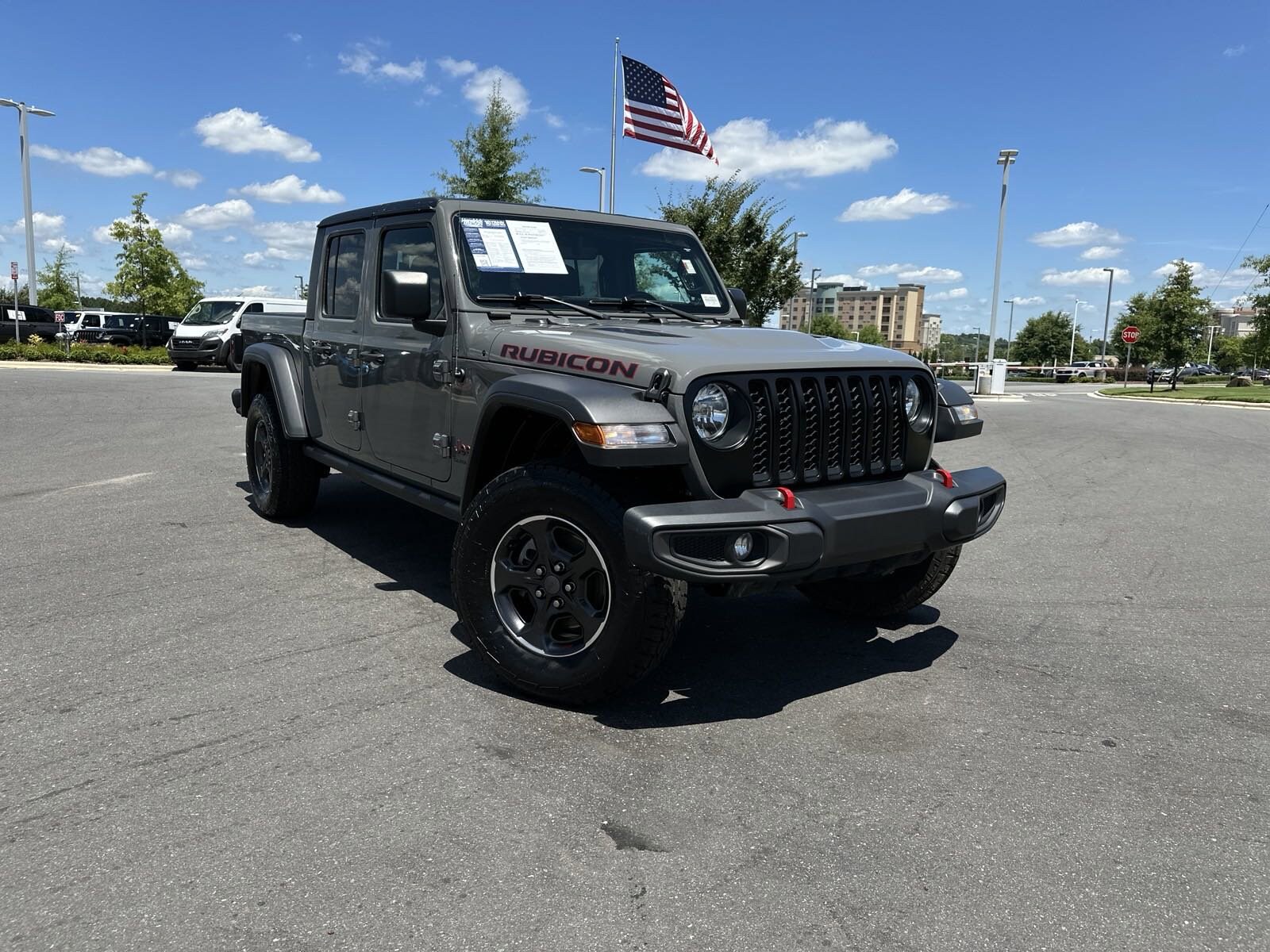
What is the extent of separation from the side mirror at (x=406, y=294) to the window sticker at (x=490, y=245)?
337 millimetres

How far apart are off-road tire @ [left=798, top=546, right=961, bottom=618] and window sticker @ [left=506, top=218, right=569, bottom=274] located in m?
1.95

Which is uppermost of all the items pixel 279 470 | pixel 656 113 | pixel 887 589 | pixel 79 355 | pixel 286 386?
pixel 656 113

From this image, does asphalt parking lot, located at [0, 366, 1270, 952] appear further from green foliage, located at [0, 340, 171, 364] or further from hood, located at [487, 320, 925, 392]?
green foliage, located at [0, 340, 171, 364]

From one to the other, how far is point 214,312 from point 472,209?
23.8m

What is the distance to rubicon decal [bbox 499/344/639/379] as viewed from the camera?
3.40 m

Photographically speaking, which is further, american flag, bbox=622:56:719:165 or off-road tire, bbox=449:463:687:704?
american flag, bbox=622:56:719:165

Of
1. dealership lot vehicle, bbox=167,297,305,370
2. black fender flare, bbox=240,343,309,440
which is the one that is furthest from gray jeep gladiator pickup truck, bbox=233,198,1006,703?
dealership lot vehicle, bbox=167,297,305,370

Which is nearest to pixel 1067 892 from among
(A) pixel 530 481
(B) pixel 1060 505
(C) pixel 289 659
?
(A) pixel 530 481

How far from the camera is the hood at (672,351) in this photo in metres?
3.34

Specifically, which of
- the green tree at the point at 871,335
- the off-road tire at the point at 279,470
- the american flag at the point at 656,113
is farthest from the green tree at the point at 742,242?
the green tree at the point at 871,335

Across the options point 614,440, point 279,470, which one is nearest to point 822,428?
point 614,440

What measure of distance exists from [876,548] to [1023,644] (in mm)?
1565

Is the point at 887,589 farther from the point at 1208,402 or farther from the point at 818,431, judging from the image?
the point at 1208,402

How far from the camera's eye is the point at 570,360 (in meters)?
3.58
